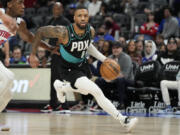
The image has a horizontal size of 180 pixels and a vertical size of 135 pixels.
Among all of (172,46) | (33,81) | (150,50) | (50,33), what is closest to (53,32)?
(50,33)

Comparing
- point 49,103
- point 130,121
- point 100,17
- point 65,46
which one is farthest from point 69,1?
point 130,121

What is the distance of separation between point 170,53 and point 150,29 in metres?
2.61

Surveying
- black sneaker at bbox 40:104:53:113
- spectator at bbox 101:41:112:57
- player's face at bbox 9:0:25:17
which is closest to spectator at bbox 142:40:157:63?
spectator at bbox 101:41:112:57

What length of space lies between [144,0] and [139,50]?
4891 mm

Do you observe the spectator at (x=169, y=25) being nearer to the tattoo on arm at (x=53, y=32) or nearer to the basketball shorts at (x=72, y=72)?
the basketball shorts at (x=72, y=72)

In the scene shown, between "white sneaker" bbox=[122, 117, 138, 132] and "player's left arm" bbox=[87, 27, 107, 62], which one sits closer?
"white sneaker" bbox=[122, 117, 138, 132]

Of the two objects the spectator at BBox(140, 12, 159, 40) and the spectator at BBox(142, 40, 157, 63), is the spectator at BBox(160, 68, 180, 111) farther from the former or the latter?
the spectator at BBox(140, 12, 159, 40)

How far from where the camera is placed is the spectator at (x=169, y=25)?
13625mm

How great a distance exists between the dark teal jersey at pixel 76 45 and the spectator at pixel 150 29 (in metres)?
Answer: 6.55

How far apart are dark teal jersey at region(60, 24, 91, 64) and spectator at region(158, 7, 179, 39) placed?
21.6 ft

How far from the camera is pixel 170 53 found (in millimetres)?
11367

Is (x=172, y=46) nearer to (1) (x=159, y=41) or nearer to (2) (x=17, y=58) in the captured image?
(1) (x=159, y=41)

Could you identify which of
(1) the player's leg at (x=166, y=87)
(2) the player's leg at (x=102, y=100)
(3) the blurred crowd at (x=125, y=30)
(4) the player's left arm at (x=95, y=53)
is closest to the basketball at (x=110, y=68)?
(4) the player's left arm at (x=95, y=53)

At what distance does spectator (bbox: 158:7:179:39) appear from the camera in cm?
1362
